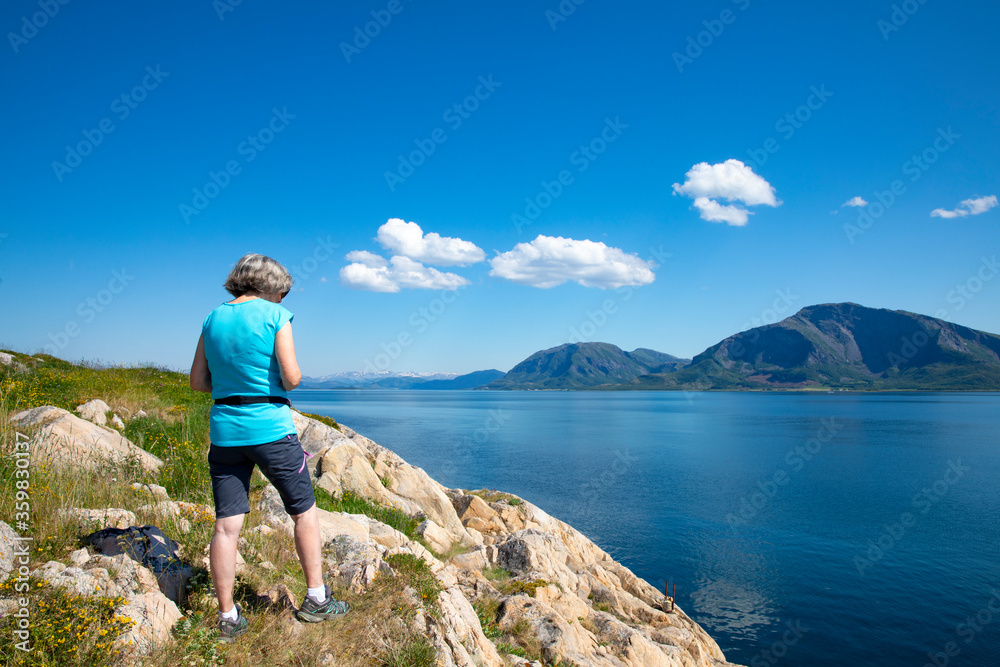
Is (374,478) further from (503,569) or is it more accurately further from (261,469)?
(261,469)

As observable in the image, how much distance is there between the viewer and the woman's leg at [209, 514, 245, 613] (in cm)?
418

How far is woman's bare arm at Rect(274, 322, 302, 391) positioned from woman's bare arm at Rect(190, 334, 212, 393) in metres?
0.63

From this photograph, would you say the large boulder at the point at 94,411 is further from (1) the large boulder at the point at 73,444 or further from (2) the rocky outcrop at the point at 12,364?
(2) the rocky outcrop at the point at 12,364

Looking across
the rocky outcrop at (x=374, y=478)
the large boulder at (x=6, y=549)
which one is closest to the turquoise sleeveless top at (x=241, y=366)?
the large boulder at (x=6, y=549)

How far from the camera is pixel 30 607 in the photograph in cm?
381

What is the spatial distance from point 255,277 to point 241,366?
81cm

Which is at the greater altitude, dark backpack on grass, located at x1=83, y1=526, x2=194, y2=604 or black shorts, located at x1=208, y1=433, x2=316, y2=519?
black shorts, located at x1=208, y1=433, x2=316, y2=519

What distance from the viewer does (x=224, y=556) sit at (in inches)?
165

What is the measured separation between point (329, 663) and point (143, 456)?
6.43 m

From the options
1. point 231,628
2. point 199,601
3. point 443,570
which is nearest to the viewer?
point 231,628

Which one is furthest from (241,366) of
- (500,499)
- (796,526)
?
(796,526)

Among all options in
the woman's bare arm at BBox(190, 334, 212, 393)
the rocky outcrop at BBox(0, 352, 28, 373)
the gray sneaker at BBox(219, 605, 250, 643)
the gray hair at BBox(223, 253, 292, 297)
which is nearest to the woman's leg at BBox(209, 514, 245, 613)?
the gray sneaker at BBox(219, 605, 250, 643)

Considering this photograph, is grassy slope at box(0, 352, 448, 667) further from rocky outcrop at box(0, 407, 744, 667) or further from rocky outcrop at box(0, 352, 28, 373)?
rocky outcrop at box(0, 352, 28, 373)

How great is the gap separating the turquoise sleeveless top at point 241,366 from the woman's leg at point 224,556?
2.17ft
